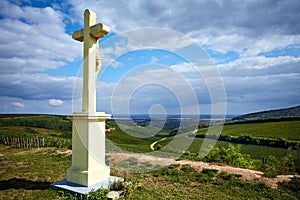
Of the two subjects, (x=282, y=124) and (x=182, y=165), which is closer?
(x=182, y=165)

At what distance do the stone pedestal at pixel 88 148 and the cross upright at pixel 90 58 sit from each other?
0.28m

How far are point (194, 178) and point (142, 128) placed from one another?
6.08 meters

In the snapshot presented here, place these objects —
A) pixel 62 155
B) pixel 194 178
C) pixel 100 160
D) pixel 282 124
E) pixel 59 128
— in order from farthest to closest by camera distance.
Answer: pixel 59 128 < pixel 282 124 < pixel 62 155 < pixel 194 178 < pixel 100 160

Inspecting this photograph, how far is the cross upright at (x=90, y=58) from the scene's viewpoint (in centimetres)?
537

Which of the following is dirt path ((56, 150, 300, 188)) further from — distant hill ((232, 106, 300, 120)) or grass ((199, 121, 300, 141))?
distant hill ((232, 106, 300, 120))

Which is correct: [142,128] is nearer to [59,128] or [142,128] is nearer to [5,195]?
[5,195]

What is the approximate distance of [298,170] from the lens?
8.27m

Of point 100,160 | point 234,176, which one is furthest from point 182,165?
point 100,160

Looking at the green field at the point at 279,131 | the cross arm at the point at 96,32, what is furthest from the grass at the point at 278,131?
the cross arm at the point at 96,32

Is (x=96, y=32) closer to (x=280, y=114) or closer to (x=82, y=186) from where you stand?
(x=82, y=186)

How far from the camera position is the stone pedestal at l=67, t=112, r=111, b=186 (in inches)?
201

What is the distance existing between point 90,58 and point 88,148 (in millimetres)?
2387

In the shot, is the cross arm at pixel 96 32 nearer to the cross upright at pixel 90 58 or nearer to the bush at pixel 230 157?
the cross upright at pixel 90 58

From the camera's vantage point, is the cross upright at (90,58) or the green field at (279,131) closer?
the cross upright at (90,58)
